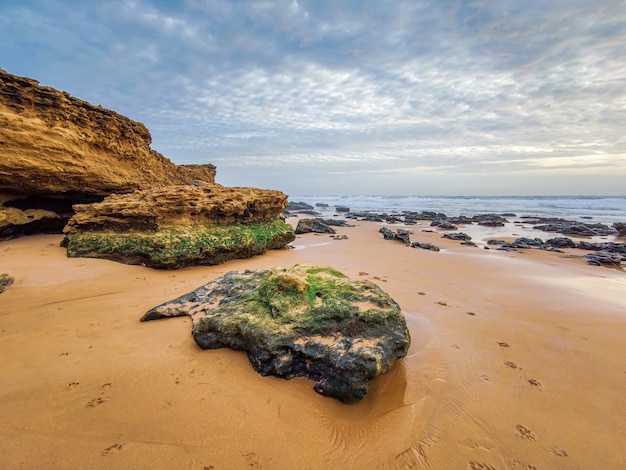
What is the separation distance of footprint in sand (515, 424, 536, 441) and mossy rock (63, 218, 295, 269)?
640cm

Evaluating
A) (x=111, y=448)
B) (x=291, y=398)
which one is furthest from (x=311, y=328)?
(x=111, y=448)

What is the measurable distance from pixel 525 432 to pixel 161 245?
21.9 feet

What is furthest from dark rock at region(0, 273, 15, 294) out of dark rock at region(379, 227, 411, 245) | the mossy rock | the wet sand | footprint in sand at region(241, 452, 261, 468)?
dark rock at region(379, 227, 411, 245)

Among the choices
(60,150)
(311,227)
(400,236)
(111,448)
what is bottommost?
(400,236)

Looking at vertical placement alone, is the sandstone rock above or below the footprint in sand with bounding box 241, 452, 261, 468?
above

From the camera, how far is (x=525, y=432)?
2.26 metres

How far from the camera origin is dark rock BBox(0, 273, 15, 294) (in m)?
4.41

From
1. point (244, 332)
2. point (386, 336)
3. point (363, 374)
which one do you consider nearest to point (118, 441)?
point (244, 332)

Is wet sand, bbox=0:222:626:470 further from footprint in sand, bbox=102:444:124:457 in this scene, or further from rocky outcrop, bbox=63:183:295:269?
rocky outcrop, bbox=63:183:295:269

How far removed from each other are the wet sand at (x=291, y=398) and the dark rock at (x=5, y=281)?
13 cm

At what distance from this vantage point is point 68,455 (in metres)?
1.80

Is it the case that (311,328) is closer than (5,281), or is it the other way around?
(311,328)

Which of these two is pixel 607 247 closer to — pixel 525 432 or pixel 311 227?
pixel 311 227

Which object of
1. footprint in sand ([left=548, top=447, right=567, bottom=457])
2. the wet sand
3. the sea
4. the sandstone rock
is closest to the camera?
the wet sand
